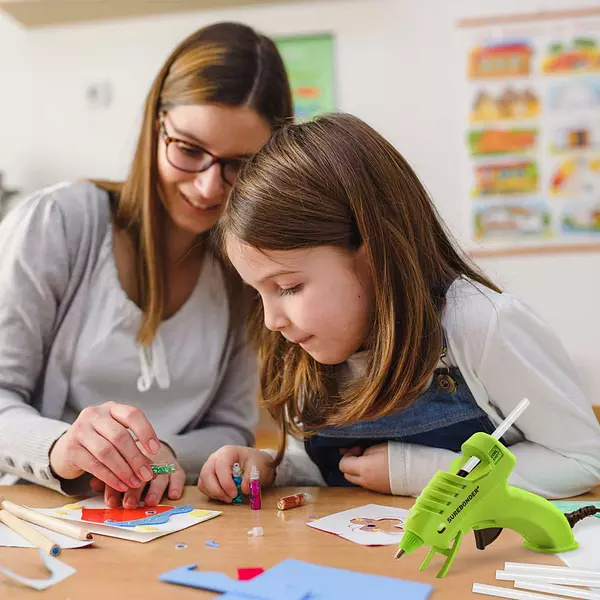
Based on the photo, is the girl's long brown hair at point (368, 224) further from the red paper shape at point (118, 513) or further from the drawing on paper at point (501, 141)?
the drawing on paper at point (501, 141)

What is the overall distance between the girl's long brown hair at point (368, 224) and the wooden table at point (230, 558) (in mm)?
223

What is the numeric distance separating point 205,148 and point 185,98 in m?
0.09

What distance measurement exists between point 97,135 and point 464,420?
216cm

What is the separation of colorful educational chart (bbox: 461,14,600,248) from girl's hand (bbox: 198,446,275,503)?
1663 mm

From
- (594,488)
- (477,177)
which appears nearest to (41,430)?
(594,488)

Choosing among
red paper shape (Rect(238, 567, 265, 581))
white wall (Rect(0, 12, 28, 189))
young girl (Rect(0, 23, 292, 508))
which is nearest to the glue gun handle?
red paper shape (Rect(238, 567, 265, 581))

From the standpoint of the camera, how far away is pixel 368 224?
957 millimetres

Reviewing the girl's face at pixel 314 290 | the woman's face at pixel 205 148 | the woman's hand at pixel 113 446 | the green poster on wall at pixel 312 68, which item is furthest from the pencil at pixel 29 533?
the green poster on wall at pixel 312 68

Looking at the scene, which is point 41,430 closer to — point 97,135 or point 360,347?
point 360,347

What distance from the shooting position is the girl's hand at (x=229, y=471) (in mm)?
976

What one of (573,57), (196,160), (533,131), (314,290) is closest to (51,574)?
(314,290)

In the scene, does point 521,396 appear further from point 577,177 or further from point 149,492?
point 577,177

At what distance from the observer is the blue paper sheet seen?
608mm

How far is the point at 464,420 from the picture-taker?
3.29 ft
